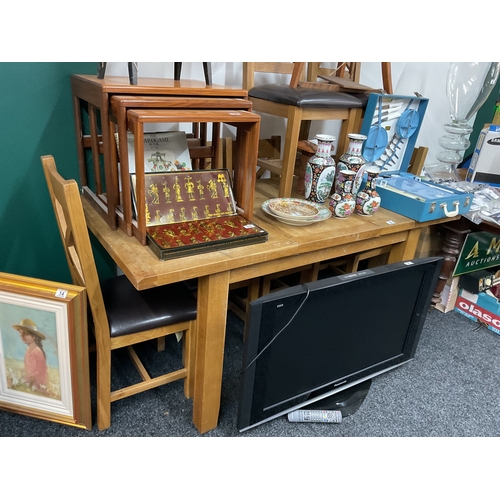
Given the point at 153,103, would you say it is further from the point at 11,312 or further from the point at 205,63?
the point at 11,312

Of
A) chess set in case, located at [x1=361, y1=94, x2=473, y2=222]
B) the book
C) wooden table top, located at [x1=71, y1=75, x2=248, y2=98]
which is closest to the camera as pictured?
wooden table top, located at [x1=71, y1=75, x2=248, y2=98]

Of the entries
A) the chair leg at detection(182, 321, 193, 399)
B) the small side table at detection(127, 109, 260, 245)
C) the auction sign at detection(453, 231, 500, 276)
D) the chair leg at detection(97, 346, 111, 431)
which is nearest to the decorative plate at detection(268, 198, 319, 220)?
the small side table at detection(127, 109, 260, 245)

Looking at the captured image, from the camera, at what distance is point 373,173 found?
1.58 meters

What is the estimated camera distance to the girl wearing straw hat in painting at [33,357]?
4.23 ft

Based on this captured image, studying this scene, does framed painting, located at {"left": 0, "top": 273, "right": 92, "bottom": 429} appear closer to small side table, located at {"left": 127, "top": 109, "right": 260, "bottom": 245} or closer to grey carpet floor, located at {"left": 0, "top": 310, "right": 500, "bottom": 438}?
grey carpet floor, located at {"left": 0, "top": 310, "right": 500, "bottom": 438}

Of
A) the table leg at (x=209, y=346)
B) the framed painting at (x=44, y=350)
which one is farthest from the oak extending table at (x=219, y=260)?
the framed painting at (x=44, y=350)

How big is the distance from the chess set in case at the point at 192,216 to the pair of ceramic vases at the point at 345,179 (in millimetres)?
369

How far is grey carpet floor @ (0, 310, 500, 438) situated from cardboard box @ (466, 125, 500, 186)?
0.89 m

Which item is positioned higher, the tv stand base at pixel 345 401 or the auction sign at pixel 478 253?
the auction sign at pixel 478 253

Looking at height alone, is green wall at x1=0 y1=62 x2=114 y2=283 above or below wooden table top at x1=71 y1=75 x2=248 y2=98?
below

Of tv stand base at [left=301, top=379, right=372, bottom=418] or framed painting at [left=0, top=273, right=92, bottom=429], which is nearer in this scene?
framed painting at [left=0, top=273, right=92, bottom=429]

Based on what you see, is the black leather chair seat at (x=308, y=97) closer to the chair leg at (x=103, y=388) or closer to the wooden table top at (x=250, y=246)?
the wooden table top at (x=250, y=246)

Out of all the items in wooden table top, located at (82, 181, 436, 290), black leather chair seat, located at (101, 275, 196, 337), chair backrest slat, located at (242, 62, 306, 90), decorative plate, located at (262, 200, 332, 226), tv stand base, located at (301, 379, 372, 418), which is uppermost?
chair backrest slat, located at (242, 62, 306, 90)

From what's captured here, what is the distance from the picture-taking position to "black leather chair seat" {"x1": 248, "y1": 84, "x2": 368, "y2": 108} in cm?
156
